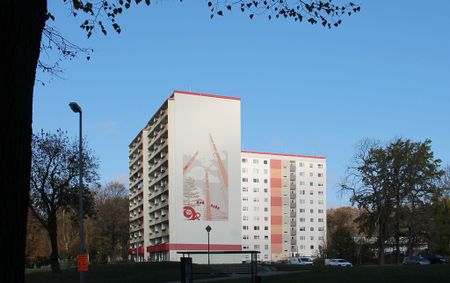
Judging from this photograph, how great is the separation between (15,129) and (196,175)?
306ft

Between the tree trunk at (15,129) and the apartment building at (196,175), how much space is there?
89.6 meters

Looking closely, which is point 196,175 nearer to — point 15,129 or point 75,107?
point 75,107

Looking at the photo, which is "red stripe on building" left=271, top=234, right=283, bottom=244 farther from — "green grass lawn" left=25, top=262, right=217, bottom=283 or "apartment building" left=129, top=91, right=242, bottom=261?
"green grass lawn" left=25, top=262, right=217, bottom=283

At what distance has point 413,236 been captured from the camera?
66.7 m

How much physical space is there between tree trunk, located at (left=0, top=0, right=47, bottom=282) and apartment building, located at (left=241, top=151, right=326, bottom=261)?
136664 mm

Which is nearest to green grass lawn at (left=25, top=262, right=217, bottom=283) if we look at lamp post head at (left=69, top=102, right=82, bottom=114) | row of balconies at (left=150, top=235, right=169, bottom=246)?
lamp post head at (left=69, top=102, right=82, bottom=114)

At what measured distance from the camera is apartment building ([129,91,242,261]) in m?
94.1

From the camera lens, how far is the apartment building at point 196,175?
309ft

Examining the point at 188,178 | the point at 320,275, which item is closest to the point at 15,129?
the point at 320,275

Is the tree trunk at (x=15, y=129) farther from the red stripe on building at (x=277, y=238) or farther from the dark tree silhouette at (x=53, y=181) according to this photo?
the red stripe on building at (x=277, y=238)

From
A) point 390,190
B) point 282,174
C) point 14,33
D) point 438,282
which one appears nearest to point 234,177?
point 390,190

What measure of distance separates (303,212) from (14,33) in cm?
14762

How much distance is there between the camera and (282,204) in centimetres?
14738

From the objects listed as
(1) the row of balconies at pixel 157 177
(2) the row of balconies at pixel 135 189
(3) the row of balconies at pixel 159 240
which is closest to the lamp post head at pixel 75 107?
(3) the row of balconies at pixel 159 240
